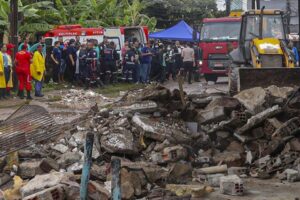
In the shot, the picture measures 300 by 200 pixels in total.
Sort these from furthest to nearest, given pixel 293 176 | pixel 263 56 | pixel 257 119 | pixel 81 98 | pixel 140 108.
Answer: pixel 81 98
pixel 263 56
pixel 140 108
pixel 257 119
pixel 293 176

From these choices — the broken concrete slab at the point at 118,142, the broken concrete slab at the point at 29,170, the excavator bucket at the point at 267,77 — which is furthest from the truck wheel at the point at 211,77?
the broken concrete slab at the point at 29,170

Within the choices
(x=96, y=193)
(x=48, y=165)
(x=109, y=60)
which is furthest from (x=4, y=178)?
(x=109, y=60)

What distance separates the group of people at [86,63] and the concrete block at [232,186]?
11.9 m

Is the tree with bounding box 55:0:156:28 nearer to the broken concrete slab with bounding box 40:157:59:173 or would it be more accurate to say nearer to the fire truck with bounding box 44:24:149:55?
the fire truck with bounding box 44:24:149:55

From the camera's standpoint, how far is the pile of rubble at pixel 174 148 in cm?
988

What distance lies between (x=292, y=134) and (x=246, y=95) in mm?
1876

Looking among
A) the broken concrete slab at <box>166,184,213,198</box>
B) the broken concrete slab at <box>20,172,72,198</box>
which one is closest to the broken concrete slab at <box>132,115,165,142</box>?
the broken concrete slab at <box>166,184,213,198</box>

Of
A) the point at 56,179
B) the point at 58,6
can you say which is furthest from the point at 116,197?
the point at 58,6

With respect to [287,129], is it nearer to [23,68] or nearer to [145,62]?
[23,68]

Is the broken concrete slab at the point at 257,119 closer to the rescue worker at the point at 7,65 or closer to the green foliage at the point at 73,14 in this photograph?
the rescue worker at the point at 7,65

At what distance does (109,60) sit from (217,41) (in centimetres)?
489

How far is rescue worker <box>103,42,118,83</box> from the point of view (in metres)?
26.0

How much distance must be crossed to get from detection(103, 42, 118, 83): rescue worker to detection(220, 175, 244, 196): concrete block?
1639cm

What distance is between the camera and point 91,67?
25.1 metres
